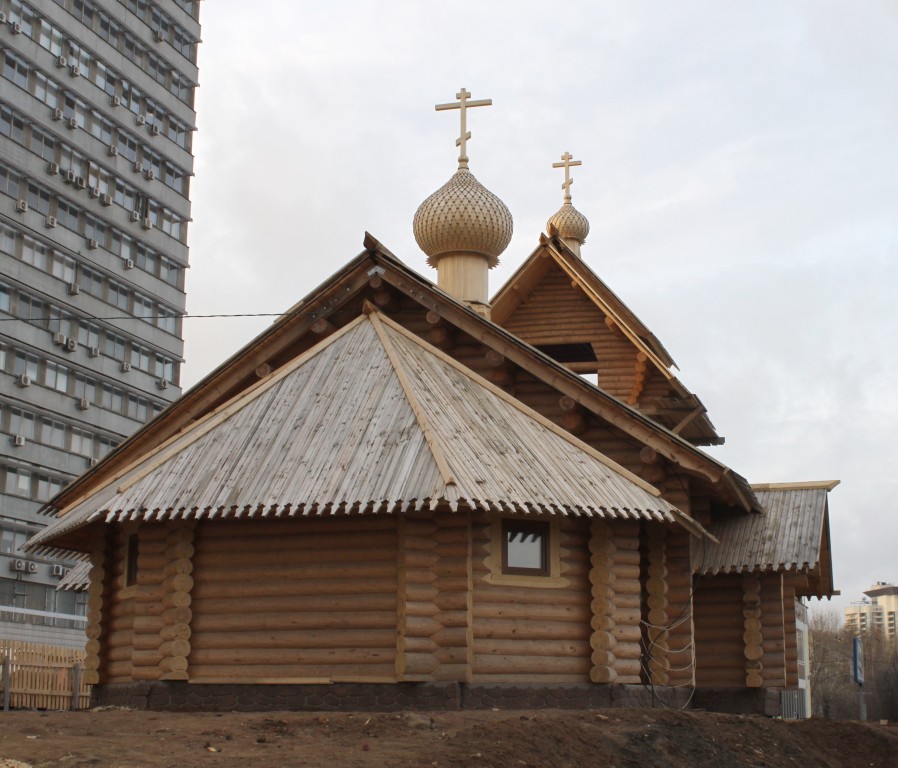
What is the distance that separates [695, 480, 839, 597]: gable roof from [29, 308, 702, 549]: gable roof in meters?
3.29

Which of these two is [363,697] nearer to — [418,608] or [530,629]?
[418,608]

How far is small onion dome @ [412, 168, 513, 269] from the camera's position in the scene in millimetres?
22781

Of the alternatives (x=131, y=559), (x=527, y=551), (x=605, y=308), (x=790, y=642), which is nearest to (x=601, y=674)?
(x=527, y=551)

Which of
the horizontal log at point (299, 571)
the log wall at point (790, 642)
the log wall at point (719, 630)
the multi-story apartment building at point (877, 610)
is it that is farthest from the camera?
the multi-story apartment building at point (877, 610)

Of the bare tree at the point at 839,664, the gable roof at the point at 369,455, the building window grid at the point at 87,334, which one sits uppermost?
the building window grid at the point at 87,334

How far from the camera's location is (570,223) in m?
30.5

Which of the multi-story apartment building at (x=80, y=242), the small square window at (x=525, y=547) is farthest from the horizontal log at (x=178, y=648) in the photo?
the multi-story apartment building at (x=80, y=242)

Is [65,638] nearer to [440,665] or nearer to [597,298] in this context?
[597,298]

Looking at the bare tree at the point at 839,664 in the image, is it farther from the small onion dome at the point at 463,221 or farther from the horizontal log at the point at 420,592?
the horizontal log at the point at 420,592

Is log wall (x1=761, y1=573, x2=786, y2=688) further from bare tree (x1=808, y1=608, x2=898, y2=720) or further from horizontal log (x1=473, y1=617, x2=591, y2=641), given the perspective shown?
bare tree (x1=808, y1=608, x2=898, y2=720)

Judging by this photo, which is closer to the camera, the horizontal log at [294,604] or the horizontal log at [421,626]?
the horizontal log at [421,626]

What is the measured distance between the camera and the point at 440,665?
14.7 m

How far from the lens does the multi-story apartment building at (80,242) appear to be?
49906 millimetres

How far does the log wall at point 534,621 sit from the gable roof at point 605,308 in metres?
8.77
